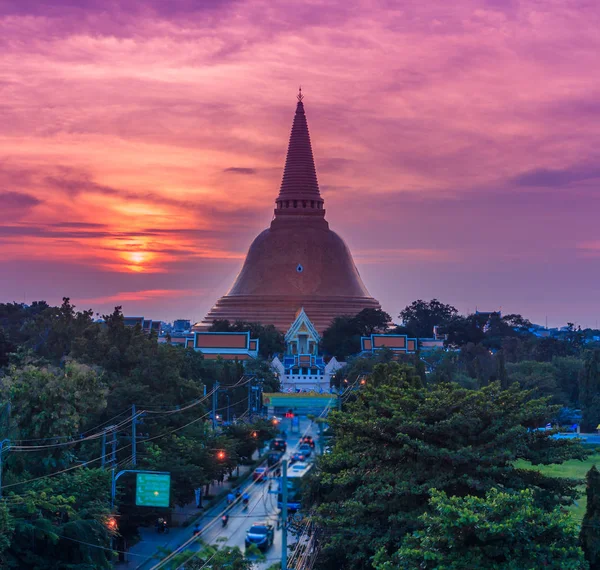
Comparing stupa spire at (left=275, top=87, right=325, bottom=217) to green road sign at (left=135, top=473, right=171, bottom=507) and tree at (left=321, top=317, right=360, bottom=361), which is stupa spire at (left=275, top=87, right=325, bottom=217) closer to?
tree at (left=321, top=317, right=360, bottom=361)

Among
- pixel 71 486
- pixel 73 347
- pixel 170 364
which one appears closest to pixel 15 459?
pixel 71 486

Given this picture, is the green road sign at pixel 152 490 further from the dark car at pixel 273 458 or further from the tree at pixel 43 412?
the dark car at pixel 273 458

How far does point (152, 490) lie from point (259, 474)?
16.5m

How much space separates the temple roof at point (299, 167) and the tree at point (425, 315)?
29.4 m

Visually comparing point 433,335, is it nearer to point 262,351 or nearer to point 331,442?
point 262,351

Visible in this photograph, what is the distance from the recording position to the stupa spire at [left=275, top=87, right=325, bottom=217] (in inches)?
3989

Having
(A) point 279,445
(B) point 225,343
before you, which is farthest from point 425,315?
(A) point 279,445

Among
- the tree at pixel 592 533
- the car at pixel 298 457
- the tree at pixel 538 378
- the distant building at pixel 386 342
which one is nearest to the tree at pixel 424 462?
the tree at pixel 592 533

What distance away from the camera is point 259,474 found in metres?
44.4

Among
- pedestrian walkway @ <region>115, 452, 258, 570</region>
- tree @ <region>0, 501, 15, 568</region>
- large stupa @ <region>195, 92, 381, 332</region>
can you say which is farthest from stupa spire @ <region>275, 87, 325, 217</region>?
tree @ <region>0, 501, 15, 568</region>

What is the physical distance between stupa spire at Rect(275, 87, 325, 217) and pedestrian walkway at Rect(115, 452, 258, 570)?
63068 millimetres

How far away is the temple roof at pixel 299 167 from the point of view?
332 ft

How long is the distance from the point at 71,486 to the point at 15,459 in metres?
1.77

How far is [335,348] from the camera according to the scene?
298 ft
